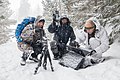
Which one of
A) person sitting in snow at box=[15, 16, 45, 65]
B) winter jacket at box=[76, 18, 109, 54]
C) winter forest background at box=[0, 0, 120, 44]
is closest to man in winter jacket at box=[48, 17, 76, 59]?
winter forest background at box=[0, 0, 120, 44]

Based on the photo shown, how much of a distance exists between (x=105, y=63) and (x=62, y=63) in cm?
152

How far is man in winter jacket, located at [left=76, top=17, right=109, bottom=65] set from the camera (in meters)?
7.58

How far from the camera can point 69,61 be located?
783 centimetres

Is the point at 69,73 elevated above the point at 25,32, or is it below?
below

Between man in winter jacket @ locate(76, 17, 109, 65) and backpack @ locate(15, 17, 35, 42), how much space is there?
5.97 feet

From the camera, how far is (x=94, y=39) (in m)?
7.95

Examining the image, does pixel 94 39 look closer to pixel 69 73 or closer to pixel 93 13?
pixel 69 73

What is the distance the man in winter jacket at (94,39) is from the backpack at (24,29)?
1819mm

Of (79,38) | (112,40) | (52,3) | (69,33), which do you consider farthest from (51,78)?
(52,3)

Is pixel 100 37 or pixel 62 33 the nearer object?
pixel 100 37

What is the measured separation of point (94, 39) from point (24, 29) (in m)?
2.52

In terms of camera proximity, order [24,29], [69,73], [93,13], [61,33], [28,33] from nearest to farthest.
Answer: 1. [69,73]
2. [24,29]
3. [28,33]
4. [61,33]
5. [93,13]

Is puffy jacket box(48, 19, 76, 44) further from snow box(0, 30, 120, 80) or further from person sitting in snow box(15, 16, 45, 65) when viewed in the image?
snow box(0, 30, 120, 80)

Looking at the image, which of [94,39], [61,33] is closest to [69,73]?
[94,39]
